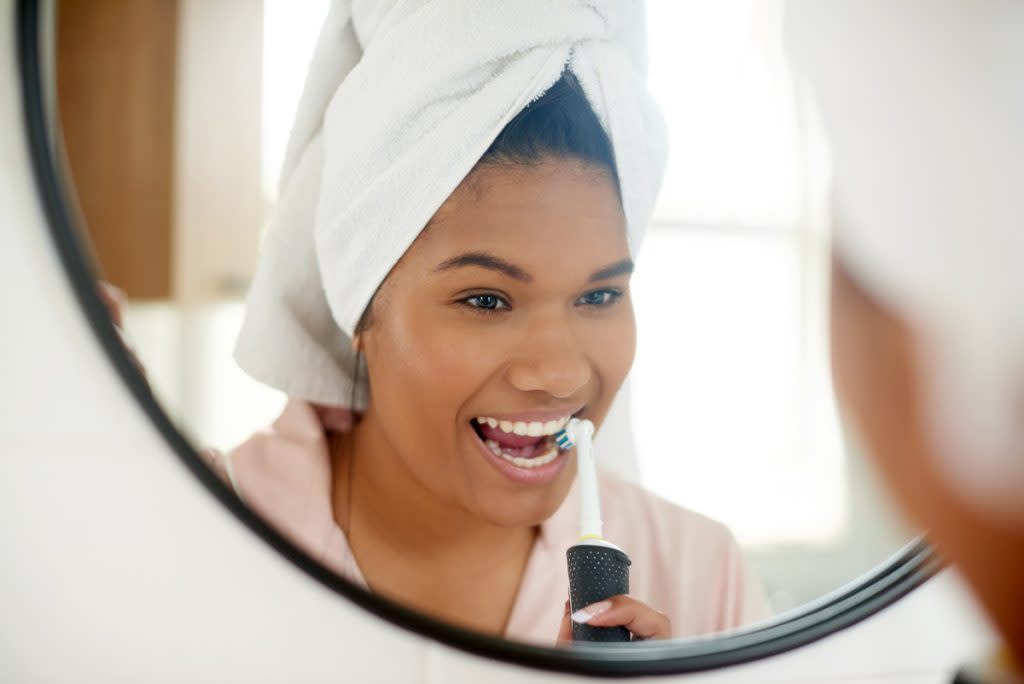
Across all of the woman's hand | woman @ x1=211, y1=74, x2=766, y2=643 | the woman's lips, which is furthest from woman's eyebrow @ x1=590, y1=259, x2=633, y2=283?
the woman's hand

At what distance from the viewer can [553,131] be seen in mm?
427

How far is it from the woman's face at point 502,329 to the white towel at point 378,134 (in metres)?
0.02

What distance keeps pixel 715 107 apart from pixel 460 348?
23 centimetres

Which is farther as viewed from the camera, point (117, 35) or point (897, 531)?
point (897, 531)

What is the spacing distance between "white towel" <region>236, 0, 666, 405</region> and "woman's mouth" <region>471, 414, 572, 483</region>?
0.11 meters

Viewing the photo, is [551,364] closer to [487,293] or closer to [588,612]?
[487,293]

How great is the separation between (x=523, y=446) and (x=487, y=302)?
0.09 m

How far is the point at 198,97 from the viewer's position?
1.37ft

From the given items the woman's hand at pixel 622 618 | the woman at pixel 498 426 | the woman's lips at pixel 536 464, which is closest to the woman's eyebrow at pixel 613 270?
the woman at pixel 498 426

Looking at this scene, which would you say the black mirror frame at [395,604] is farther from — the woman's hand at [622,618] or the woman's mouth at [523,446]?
the woman's mouth at [523,446]

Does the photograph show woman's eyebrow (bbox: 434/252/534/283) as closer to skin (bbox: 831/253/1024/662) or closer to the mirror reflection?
the mirror reflection

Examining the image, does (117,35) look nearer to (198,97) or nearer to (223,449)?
(198,97)

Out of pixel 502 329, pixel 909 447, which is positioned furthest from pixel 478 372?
pixel 909 447

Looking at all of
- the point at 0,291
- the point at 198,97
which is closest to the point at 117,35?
the point at 198,97
